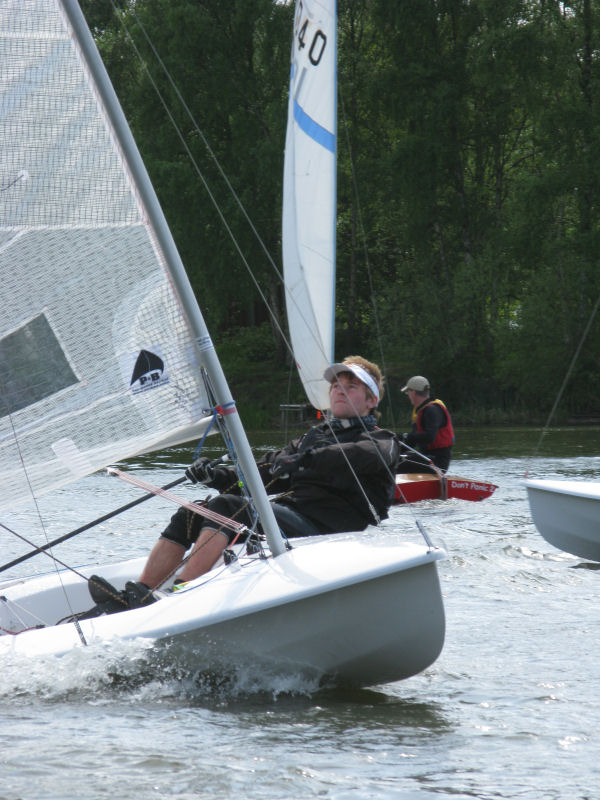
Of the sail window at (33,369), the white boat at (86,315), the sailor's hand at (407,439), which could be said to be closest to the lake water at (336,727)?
the white boat at (86,315)

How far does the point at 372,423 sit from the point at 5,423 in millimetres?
1528

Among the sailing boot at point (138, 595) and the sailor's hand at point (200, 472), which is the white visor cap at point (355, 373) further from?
the sailing boot at point (138, 595)

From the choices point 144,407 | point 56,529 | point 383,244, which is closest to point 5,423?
point 144,407

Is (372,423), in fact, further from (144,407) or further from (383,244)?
(383,244)

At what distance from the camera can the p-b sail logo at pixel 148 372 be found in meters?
4.04

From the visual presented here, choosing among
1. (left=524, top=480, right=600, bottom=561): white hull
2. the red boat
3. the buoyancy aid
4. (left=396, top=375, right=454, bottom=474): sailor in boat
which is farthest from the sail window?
the buoyancy aid

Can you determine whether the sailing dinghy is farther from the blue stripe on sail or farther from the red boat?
Result: the red boat

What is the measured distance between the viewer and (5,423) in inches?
160

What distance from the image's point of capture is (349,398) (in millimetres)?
4633

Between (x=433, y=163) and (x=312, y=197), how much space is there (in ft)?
49.8

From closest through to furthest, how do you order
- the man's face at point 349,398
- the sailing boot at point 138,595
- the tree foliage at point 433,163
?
1. the sailing boot at point 138,595
2. the man's face at point 349,398
3. the tree foliage at point 433,163

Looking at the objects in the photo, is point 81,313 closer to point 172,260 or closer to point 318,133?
point 172,260

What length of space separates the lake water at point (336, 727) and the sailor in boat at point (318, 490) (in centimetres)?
51

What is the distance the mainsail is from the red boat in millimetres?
1187
